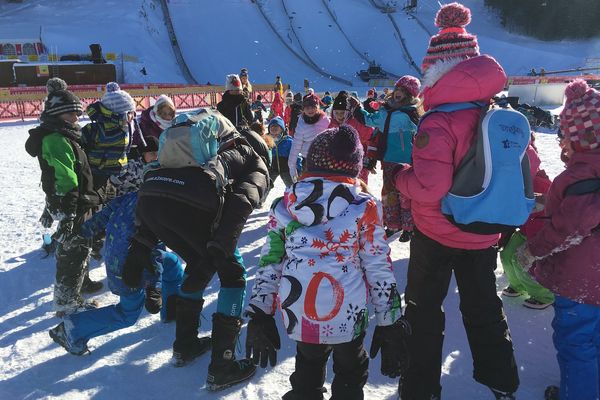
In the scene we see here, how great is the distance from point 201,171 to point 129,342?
1.64 m

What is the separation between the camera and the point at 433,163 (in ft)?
6.94

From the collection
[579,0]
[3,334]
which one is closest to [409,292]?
[3,334]

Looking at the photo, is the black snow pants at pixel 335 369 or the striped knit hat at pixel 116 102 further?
the striped knit hat at pixel 116 102

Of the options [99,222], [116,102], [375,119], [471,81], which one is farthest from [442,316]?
[116,102]

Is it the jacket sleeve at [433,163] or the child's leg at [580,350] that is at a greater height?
the jacket sleeve at [433,163]

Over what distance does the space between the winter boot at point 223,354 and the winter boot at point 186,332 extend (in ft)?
0.83

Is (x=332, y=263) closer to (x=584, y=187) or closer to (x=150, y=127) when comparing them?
(x=584, y=187)

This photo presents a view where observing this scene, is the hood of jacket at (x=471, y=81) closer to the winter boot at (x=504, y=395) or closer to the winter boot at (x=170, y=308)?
the winter boot at (x=504, y=395)

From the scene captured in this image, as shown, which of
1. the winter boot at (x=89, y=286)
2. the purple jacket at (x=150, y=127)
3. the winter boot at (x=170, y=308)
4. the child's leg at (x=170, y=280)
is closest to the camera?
the child's leg at (x=170, y=280)

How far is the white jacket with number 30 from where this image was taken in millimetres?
1967

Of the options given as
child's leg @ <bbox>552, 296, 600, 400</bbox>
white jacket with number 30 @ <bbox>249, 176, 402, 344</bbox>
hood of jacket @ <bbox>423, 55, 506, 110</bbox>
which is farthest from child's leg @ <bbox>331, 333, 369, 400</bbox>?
hood of jacket @ <bbox>423, 55, 506, 110</bbox>

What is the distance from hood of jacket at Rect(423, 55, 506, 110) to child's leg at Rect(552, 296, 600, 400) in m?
1.23

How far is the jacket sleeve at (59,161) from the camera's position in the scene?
343 cm

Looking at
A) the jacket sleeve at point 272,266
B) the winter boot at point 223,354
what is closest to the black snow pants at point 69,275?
the winter boot at point 223,354
